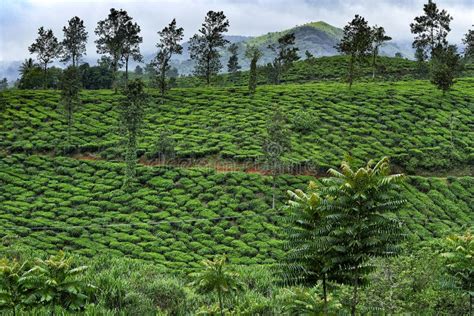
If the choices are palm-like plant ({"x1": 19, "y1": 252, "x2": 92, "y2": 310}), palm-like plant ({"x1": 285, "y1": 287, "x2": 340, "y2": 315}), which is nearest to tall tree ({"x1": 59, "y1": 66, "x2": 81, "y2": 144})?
palm-like plant ({"x1": 19, "y1": 252, "x2": 92, "y2": 310})

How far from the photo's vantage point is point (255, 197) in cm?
4284

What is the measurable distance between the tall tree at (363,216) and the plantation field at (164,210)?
18.2m

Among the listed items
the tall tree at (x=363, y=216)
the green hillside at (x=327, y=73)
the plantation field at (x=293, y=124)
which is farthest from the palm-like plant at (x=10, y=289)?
the green hillside at (x=327, y=73)

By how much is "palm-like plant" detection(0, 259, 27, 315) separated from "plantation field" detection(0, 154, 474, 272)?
16609 mm

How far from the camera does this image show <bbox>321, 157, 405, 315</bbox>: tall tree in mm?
14750

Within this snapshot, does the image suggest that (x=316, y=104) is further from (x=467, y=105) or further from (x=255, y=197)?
(x=255, y=197)

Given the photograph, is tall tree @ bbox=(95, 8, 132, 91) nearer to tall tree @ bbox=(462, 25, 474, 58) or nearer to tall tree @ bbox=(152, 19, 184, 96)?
tall tree @ bbox=(152, 19, 184, 96)

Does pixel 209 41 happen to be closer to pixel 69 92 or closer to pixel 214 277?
pixel 69 92

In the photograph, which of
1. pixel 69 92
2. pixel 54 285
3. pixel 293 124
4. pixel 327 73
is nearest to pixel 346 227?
pixel 54 285

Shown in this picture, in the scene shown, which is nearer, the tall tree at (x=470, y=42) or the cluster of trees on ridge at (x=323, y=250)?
the cluster of trees on ridge at (x=323, y=250)

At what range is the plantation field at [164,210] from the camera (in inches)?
1368

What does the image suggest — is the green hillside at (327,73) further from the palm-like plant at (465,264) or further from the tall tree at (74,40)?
the palm-like plant at (465,264)

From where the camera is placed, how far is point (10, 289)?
579 inches

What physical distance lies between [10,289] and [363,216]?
10943 millimetres
